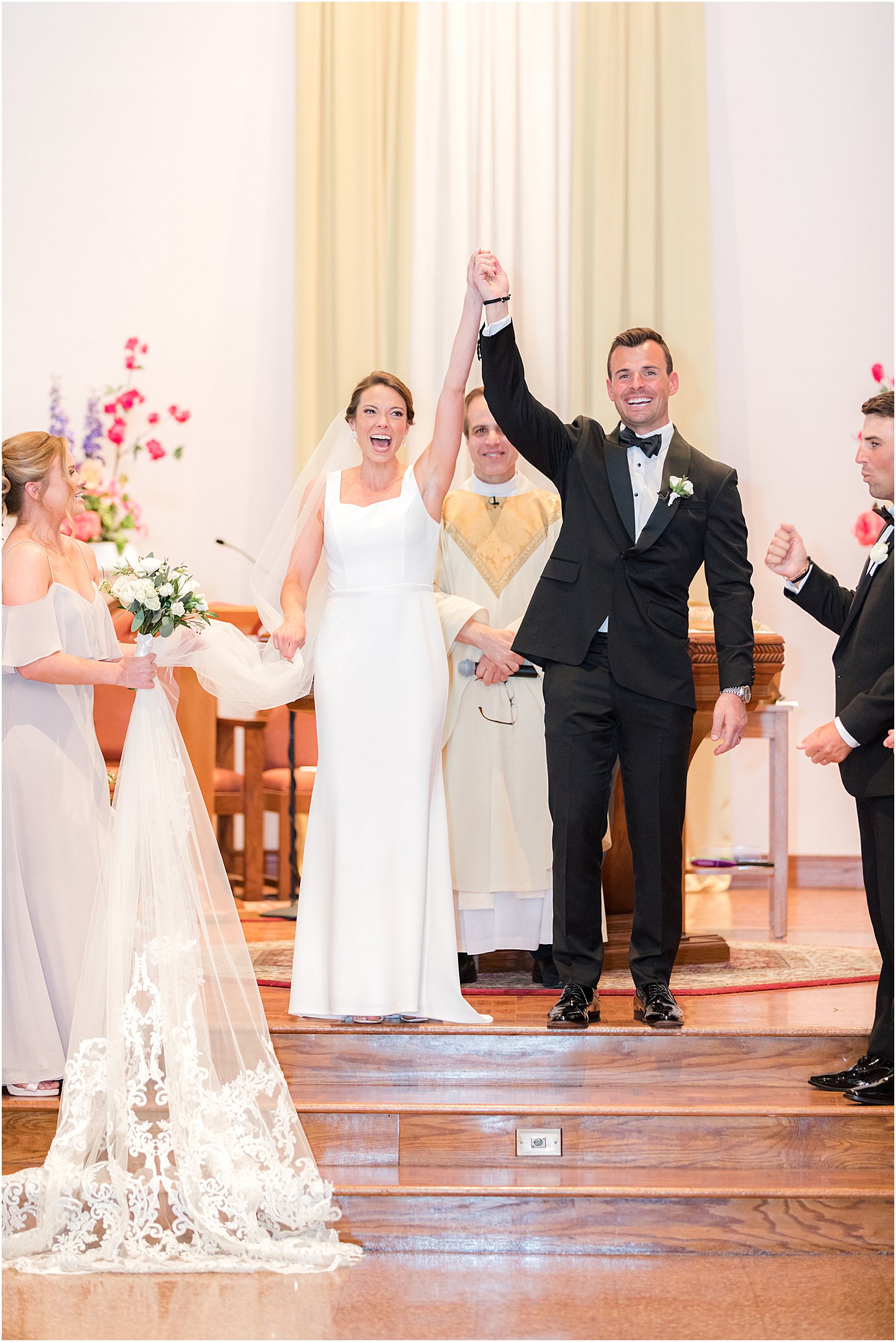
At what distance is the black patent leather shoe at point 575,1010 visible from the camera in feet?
11.6

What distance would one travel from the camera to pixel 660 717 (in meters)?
3.62

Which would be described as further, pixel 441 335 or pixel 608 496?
pixel 441 335

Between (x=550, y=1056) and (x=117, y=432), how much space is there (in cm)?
370

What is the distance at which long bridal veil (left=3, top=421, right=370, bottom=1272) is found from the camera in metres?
3.11

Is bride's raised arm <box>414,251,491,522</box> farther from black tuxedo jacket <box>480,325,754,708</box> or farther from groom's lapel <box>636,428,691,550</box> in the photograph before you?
groom's lapel <box>636,428,691,550</box>

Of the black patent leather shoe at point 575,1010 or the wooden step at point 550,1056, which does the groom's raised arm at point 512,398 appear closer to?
the black patent leather shoe at point 575,1010

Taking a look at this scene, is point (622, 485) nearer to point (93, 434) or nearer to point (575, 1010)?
point (575, 1010)

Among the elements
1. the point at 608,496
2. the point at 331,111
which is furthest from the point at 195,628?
the point at 331,111

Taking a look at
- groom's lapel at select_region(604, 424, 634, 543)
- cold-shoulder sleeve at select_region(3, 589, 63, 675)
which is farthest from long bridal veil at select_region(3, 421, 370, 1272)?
groom's lapel at select_region(604, 424, 634, 543)

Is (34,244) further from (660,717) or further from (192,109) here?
(660,717)

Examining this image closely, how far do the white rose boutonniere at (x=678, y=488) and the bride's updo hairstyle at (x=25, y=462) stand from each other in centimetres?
169

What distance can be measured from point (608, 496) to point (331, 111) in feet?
12.9

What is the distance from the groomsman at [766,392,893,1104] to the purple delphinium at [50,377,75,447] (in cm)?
388

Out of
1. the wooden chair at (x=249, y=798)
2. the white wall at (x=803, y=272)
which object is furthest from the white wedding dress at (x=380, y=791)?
the white wall at (x=803, y=272)
